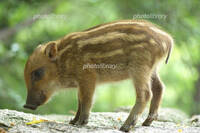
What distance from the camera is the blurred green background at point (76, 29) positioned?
27.6 ft

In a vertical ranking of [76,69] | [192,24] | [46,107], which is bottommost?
[46,107]

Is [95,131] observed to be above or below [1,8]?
below

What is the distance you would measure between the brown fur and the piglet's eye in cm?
3

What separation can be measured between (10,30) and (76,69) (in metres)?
5.65

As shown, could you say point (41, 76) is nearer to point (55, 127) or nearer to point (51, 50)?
point (51, 50)

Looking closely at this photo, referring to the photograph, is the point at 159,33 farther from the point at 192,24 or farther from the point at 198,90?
the point at 198,90

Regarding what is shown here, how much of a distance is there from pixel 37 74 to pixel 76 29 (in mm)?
6517

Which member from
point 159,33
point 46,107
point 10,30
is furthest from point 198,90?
point 159,33

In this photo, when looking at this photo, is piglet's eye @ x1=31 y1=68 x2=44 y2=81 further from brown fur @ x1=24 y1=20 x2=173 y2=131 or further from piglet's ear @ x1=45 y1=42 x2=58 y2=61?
piglet's ear @ x1=45 y1=42 x2=58 y2=61

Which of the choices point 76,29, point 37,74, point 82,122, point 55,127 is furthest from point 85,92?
point 76,29

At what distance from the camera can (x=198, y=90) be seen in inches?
515

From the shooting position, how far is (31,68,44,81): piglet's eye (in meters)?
5.55

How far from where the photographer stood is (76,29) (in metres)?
→ 12.0

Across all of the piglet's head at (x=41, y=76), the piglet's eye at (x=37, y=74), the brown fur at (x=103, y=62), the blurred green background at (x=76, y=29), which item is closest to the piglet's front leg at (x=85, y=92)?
the brown fur at (x=103, y=62)
